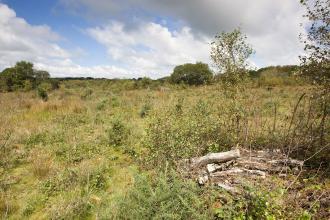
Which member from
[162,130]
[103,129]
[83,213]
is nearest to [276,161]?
[162,130]

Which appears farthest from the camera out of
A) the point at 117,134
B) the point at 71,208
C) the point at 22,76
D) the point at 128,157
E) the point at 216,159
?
the point at 22,76

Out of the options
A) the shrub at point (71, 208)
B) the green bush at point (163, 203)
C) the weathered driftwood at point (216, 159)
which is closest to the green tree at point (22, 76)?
the shrub at point (71, 208)

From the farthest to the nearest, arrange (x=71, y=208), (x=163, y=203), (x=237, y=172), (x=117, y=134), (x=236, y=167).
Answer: (x=117, y=134) < (x=236, y=167) < (x=237, y=172) < (x=71, y=208) < (x=163, y=203)

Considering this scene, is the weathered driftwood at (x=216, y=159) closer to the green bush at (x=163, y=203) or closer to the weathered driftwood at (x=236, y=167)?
the weathered driftwood at (x=236, y=167)

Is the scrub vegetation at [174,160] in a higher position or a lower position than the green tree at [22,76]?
lower

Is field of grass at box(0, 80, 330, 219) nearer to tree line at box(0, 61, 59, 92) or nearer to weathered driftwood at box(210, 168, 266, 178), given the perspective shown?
weathered driftwood at box(210, 168, 266, 178)

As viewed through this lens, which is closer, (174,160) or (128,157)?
(174,160)

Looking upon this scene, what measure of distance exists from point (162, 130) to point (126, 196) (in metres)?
2.38

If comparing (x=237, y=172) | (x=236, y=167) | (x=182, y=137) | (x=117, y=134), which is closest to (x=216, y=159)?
(x=236, y=167)

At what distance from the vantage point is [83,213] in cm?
499

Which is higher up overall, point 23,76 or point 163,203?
point 23,76

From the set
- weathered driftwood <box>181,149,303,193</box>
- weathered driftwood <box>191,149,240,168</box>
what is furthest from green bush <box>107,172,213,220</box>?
weathered driftwood <box>191,149,240,168</box>

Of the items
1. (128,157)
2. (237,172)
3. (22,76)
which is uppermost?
(22,76)

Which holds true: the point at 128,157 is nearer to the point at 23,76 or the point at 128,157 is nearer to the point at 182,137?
the point at 182,137
